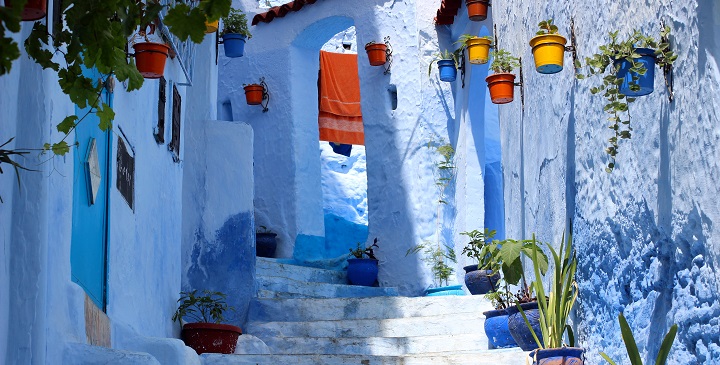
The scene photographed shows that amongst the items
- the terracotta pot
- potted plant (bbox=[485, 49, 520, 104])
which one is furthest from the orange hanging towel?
the terracotta pot

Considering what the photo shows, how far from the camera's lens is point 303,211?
12.8 metres

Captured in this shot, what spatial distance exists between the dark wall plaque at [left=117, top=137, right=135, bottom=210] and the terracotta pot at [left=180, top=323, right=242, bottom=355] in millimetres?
1500

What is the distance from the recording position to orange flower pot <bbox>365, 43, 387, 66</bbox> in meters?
11.6

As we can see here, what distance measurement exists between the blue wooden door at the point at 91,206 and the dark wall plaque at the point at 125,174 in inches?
9.4

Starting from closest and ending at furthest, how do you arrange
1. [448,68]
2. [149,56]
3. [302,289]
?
[149,56] → [302,289] → [448,68]

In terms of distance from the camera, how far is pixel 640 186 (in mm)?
5383

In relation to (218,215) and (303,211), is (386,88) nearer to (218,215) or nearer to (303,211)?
(303,211)

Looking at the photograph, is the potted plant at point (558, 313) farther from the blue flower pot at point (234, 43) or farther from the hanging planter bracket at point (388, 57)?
the hanging planter bracket at point (388, 57)

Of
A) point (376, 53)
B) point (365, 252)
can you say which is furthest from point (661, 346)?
point (376, 53)

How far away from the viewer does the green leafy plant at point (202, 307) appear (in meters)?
8.02

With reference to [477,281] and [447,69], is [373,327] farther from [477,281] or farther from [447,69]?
[447,69]

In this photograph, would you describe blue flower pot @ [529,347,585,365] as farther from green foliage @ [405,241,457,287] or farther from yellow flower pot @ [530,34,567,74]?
green foliage @ [405,241,457,287]

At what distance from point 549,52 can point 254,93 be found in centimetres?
711

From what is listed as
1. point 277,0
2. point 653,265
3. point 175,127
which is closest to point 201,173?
point 175,127
